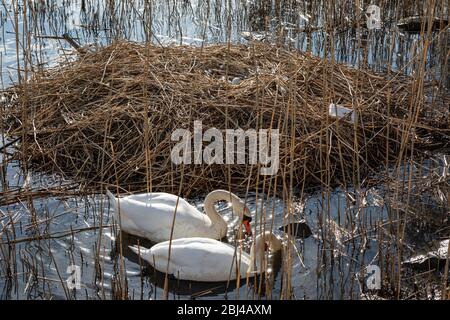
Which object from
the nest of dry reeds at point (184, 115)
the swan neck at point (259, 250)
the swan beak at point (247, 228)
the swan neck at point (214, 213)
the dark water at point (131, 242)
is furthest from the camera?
the nest of dry reeds at point (184, 115)

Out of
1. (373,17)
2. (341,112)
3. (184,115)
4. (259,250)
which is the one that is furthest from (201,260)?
(373,17)

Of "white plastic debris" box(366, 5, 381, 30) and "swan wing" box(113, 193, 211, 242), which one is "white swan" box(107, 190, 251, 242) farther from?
"white plastic debris" box(366, 5, 381, 30)

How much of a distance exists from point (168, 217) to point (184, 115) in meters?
1.61

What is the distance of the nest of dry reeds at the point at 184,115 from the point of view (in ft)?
20.7

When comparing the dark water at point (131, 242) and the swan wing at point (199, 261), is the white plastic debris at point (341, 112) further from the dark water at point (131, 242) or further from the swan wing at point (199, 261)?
the swan wing at point (199, 261)

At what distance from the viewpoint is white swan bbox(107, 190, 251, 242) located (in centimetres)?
540

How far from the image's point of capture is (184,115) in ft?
22.1

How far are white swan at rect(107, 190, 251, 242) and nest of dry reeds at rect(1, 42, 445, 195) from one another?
1.31 ft

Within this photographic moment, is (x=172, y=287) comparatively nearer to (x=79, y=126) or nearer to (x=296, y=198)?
(x=296, y=198)

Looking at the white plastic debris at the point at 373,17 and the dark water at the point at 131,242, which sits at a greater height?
the white plastic debris at the point at 373,17

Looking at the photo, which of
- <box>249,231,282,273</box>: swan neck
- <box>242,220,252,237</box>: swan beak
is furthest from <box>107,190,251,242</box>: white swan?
<box>249,231,282,273</box>: swan neck

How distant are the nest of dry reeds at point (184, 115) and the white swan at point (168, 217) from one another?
400 millimetres

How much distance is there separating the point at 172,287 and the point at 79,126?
240 cm

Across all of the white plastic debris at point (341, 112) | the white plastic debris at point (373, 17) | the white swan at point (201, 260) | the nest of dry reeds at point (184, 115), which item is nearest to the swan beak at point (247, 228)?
the white swan at point (201, 260)
